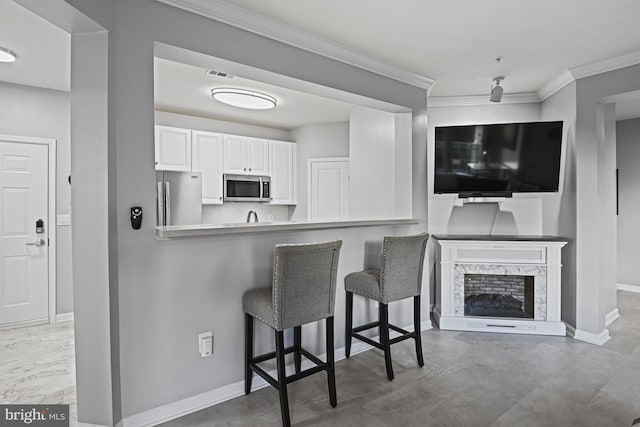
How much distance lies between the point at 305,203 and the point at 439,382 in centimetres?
353

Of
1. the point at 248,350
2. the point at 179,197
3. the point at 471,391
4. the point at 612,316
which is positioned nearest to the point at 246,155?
the point at 179,197

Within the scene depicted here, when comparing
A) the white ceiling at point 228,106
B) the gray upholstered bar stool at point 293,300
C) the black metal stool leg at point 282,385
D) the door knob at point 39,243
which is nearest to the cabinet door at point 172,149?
the white ceiling at point 228,106

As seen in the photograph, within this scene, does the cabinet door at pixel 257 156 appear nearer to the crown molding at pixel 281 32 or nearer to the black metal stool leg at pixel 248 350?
the crown molding at pixel 281 32

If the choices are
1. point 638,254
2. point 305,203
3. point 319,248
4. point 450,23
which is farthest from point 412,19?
point 638,254

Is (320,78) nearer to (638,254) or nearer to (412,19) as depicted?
(412,19)

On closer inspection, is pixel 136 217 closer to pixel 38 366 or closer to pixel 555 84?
pixel 38 366

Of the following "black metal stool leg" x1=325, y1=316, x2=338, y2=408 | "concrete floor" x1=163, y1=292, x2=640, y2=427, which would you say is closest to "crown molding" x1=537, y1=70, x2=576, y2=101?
"concrete floor" x1=163, y1=292, x2=640, y2=427

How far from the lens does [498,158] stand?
3586 mm

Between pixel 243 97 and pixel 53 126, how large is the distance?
2088 mm

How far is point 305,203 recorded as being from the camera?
5.62 m

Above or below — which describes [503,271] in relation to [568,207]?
below

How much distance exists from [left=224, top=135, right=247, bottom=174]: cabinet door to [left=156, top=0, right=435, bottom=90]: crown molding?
263 centimetres

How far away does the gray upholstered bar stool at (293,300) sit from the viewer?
6.63 ft

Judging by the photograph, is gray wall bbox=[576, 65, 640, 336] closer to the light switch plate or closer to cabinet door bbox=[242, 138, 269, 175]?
cabinet door bbox=[242, 138, 269, 175]
